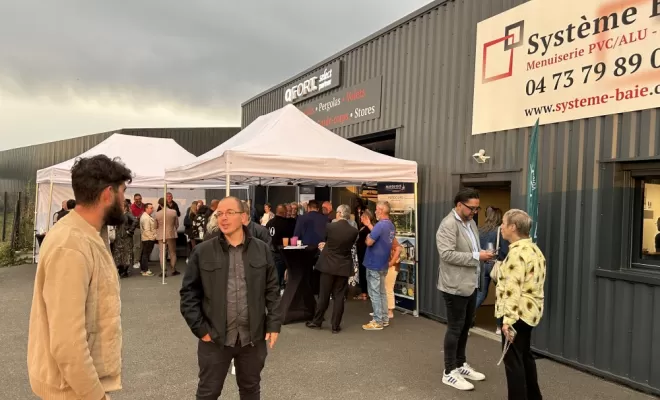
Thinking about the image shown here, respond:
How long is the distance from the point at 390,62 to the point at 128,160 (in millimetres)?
7345

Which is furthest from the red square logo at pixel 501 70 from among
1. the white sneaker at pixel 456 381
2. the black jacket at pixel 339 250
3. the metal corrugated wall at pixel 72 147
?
the metal corrugated wall at pixel 72 147

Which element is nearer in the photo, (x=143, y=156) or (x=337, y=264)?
(x=337, y=264)

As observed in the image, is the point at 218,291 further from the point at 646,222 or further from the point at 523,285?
the point at 646,222

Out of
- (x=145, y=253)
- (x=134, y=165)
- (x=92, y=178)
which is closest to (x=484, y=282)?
(x=92, y=178)

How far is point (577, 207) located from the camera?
4859 millimetres

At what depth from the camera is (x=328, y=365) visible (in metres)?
4.70

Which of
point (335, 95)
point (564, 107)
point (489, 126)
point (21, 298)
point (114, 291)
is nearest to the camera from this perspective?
point (114, 291)

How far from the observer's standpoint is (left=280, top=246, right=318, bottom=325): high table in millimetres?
6324

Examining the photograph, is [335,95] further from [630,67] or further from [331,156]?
[630,67]

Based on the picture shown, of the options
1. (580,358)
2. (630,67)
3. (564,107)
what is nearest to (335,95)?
(564,107)

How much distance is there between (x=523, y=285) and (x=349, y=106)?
6.69m

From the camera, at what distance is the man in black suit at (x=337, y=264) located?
5855 millimetres

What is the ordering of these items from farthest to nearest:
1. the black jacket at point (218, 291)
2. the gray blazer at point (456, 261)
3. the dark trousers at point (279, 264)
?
the dark trousers at point (279, 264) < the gray blazer at point (456, 261) < the black jacket at point (218, 291)

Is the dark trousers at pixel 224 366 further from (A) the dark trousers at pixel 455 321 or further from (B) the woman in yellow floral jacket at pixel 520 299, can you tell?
(A) the dark trousers at pixel 455 321
